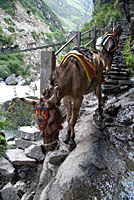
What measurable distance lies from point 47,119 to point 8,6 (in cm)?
3521

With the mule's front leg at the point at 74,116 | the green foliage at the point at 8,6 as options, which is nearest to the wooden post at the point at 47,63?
the mule's front leg at the point at 74,116

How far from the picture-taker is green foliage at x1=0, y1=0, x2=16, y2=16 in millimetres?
30013

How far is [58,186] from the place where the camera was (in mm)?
2480

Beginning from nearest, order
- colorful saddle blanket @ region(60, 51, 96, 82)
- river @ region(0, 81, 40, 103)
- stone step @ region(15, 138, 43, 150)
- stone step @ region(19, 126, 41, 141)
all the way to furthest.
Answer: colorful saddle blanket @ region(60, 51, 96, 82) < stone step @ region(15, 138, 43, 150) < stone step @ region(19, 126, 41, 141) < river @ region(0, 81, 40, 103)

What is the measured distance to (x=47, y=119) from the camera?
2162 mm

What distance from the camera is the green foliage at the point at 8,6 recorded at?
30.0 meters

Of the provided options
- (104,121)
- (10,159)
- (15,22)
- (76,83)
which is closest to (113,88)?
(104,121)

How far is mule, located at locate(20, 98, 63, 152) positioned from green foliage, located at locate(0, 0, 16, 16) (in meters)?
33.3

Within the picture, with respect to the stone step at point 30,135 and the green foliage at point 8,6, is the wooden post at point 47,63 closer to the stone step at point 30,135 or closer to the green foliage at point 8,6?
the stone step at point 30,135

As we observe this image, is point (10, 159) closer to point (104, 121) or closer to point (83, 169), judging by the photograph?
point (83, 169)

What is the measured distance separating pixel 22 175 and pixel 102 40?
184 inches

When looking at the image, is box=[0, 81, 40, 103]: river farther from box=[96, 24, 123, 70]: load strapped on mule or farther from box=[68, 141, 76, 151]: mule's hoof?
box=[68, 141, 76, 151]: mule's hoof

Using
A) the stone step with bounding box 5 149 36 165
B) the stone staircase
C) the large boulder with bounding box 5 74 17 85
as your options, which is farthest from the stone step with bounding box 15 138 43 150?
the large boulder with bounding box 5 74 17 85

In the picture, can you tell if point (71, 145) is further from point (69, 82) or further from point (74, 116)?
point (69, 82)
